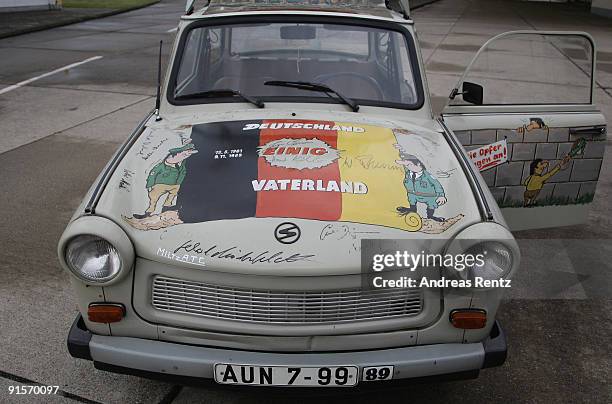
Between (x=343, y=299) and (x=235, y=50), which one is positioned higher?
(x=235, y=50)

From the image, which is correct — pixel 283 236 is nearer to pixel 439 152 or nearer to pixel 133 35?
pixel 439 152

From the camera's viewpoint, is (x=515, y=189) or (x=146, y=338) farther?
(x=515, y=189)

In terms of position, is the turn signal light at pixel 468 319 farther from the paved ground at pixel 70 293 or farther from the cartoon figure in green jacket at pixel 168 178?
the cartoon figure in green jacket at pixel 168 178

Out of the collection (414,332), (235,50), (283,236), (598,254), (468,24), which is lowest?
(468,24)

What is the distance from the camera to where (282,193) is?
8.93 feet

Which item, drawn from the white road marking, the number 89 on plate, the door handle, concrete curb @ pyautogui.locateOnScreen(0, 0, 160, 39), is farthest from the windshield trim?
concrete curb @ pyautogui.locateOnScreen(0, 0, 160, 39)

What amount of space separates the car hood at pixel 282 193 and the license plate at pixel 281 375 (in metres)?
0.39

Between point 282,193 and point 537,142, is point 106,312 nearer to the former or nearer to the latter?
point 282,193

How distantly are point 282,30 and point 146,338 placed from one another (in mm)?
2151

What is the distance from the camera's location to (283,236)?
2477mm

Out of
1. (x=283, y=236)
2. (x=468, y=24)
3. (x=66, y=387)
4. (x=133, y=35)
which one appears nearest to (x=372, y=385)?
(x=283, y=236)

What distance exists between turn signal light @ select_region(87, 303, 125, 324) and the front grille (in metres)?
0.15

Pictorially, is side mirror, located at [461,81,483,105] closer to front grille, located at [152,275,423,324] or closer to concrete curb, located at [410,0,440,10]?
front grille, located at [152,275,423,324]

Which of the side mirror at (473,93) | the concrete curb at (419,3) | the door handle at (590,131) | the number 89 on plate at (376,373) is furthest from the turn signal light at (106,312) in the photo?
the concrete curb at (419,3)
